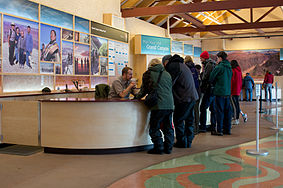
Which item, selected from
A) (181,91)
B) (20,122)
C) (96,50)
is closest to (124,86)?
(181,91)

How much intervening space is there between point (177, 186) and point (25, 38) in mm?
4956

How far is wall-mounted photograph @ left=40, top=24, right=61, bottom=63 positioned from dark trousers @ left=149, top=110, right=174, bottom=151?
3.66 meters

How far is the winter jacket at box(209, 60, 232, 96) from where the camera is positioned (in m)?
6.31

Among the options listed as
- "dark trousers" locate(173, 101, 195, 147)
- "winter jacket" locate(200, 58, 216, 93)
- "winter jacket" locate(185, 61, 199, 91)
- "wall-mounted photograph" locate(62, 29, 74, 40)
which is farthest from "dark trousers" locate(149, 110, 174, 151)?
"wall-mounted photograph" locate(62, 29, 74, 40)

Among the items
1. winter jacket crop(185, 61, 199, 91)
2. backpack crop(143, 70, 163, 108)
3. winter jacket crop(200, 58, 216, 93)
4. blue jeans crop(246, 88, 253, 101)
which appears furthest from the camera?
blue jeans crop(246, 88, 253, 101)

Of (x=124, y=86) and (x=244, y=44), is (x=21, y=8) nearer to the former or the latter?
(x=124, y=86)

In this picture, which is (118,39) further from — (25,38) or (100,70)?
(25,38)

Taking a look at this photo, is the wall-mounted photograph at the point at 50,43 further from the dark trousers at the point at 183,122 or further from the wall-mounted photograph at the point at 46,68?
the dark trousers at the point at 183,122

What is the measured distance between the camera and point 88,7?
32.7ft

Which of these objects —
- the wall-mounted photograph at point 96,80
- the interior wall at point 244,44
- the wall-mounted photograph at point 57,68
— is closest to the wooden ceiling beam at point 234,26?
the interior wall at point 244,44

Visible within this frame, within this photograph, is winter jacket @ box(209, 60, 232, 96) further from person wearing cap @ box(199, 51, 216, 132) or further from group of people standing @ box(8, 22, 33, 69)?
group of people standing @ box(8, 22, 33, 69)

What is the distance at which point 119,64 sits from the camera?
37.9 feet

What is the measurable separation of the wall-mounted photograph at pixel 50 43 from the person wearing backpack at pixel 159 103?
348 cm

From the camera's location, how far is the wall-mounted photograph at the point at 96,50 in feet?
31.7
